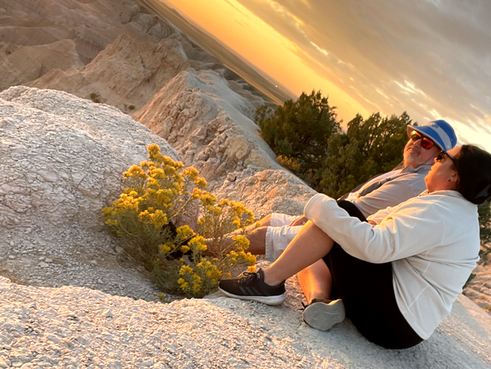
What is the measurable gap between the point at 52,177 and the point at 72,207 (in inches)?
15.4

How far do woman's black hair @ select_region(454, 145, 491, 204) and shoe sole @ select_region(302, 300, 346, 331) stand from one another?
121cm

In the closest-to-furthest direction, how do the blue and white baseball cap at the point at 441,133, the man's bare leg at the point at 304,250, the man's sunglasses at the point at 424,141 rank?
the man's bare leg at the point at 304,250 < the blue and white baseball cap at the point at 441,133 < the man's sunglasses at the point at 424,141

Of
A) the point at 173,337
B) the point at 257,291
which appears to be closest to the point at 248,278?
the point at 257,291

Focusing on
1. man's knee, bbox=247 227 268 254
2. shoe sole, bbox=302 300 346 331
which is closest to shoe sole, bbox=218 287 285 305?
shoe sole, bbox=302 300 346 331

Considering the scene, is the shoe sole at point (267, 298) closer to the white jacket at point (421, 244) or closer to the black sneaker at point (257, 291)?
the black sneaker at point (257, 291)

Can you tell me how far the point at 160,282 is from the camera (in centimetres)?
336

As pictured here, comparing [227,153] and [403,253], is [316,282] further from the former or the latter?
[227,153]

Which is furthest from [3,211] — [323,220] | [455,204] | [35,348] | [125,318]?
[455,204]

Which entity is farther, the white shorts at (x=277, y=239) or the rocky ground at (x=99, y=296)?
the white shorts at (x=277, y=239)

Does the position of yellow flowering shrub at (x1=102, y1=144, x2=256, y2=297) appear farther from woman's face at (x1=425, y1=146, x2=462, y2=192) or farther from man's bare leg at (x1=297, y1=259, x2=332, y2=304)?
woman's face at (x1=425, y1=146, x2=462, y2=192)

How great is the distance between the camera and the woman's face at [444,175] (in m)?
2.15

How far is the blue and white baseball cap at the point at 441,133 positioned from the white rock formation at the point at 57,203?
9.73 ft

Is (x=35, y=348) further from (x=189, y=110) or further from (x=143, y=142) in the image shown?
(x=189, y=110)

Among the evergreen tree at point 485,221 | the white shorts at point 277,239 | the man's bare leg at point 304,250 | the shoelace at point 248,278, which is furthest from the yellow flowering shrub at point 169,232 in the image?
the evergreen tree at point 485,221
